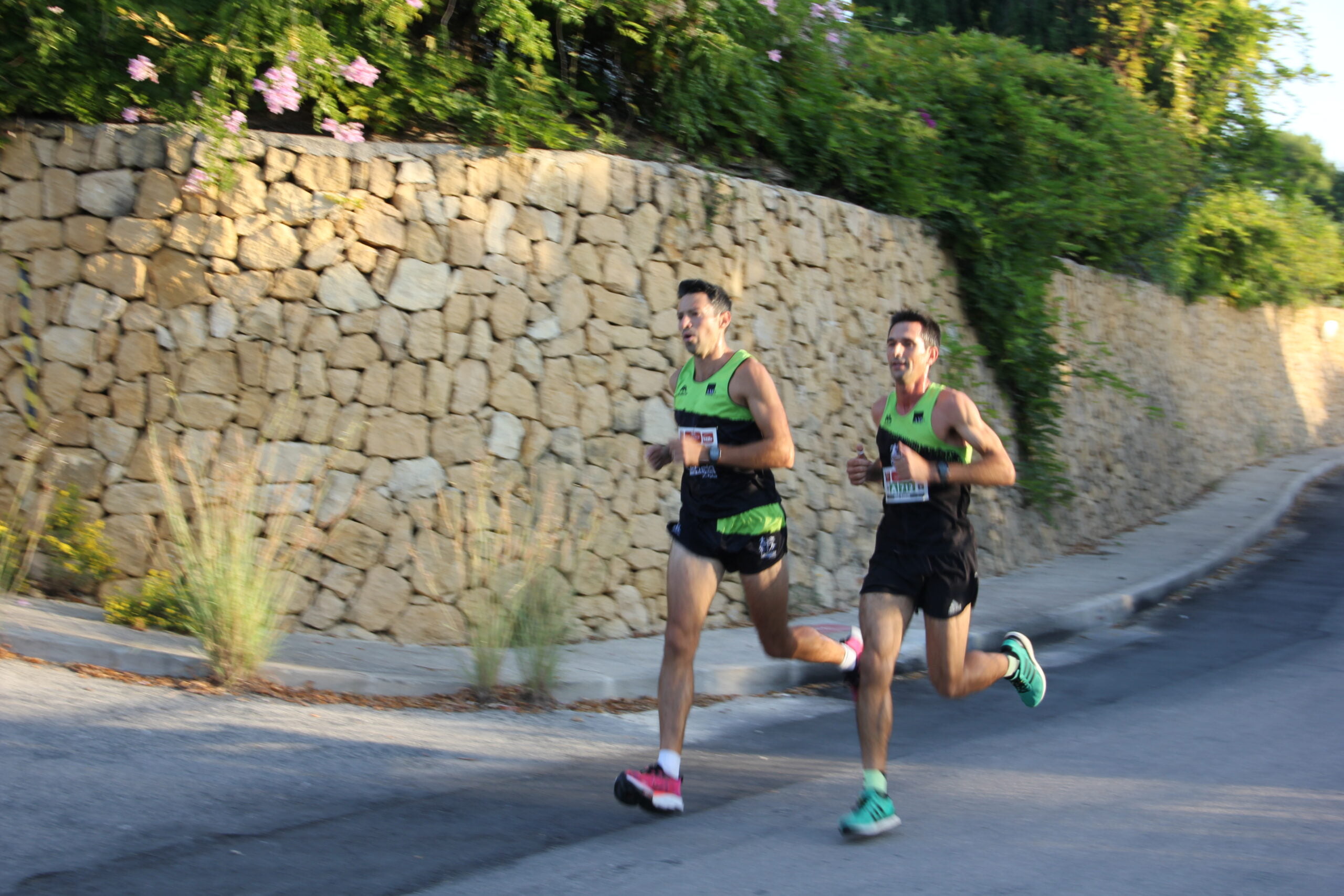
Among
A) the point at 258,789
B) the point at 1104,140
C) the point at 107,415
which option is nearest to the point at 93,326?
the point at 107,415

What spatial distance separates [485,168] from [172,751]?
4.65m

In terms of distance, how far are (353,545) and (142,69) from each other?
3.28 m

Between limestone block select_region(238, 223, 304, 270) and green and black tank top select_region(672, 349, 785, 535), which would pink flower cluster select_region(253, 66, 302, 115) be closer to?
limestone block select_region(238, 223, 304, 270)

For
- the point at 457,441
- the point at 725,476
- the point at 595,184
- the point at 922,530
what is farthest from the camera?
the point at 595,184

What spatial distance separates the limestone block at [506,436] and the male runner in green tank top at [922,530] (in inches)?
151

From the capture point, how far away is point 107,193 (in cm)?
787

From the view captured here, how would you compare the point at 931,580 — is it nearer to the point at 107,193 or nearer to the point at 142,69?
the point at 107,193

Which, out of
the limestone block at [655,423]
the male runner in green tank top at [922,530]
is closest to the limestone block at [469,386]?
the limestone block at [655,423]

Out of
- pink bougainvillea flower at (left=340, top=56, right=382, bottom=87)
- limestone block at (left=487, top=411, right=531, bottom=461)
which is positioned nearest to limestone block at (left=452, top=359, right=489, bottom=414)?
limestone block at (left=487, top=411, right=531, bottom=461)

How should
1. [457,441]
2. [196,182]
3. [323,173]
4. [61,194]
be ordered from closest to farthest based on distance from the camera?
[196,182]
[61,194]
[323,173]
[457,441]

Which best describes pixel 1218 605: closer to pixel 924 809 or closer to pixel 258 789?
pixel 924 809

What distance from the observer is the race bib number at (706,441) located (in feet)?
16.5

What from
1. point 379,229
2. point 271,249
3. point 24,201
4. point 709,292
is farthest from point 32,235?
point 709,292

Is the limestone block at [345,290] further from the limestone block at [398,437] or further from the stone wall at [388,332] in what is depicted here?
the limestone block at [398,437]
